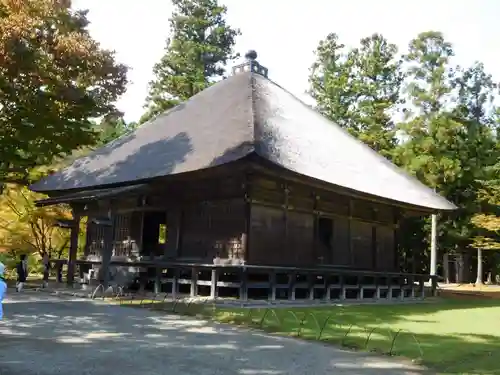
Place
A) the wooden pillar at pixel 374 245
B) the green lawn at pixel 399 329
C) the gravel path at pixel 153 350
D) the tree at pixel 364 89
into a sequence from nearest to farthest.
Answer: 1. the gravel path at pixel 153 350
2. the green lawn at pixel 399 329
3. the wooden pillar at pixel 374 245
4. the tree at pixel 364 89

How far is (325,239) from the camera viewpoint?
56.7 ft

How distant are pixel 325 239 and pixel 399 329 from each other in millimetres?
7971

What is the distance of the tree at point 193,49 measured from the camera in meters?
35.2

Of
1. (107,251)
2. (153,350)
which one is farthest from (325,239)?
(153,350)

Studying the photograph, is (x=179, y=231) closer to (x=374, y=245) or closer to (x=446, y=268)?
(x=374, y=245)

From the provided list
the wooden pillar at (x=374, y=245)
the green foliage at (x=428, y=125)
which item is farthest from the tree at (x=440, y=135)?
the wooden pillar at (x=374, y=245)

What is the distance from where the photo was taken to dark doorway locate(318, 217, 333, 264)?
55.3ft

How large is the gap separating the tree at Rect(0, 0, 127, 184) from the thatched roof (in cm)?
169

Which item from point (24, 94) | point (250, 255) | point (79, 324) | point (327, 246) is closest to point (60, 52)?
point (24, 94)

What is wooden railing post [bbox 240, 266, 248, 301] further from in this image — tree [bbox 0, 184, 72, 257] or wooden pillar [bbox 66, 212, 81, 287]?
tree [bbox 0, 184, 72, 257]

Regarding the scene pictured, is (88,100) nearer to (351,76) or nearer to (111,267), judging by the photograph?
(111,267)

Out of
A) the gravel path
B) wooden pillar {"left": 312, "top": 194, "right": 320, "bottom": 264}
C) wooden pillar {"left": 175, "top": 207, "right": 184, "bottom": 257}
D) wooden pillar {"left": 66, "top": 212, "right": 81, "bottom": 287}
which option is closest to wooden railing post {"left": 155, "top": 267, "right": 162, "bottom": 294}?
wooden pillar {"left": 175, "top": 207, "right": 184, "bottom": 257}

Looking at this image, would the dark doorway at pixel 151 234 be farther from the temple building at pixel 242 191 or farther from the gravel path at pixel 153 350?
the gravel path at pixel 153 350

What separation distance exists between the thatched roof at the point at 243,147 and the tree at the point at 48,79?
169 cm
